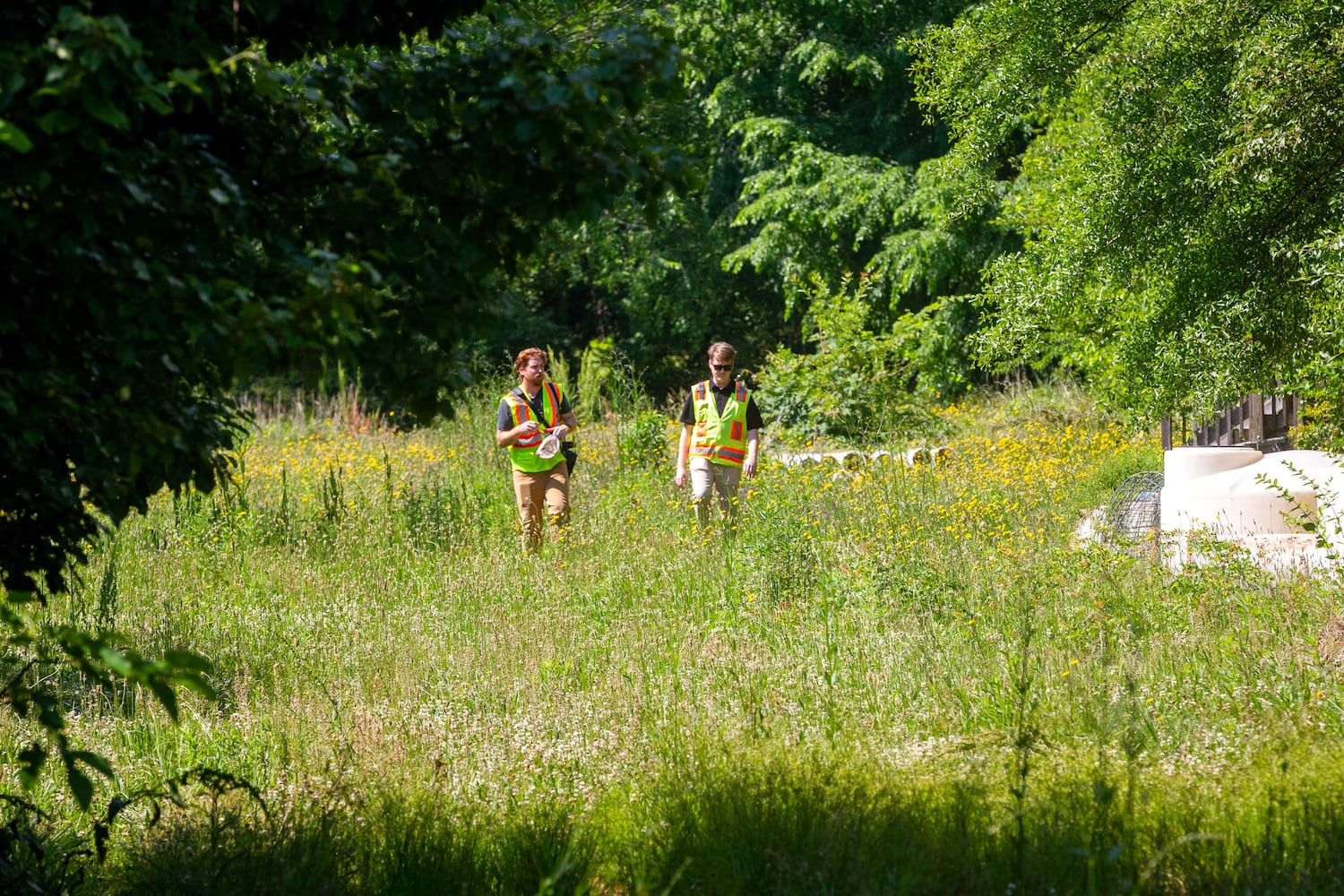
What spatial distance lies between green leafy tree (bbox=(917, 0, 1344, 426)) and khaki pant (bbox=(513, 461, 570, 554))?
4.02m

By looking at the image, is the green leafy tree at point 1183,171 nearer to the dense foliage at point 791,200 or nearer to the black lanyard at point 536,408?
the black lanyard at point 536,408

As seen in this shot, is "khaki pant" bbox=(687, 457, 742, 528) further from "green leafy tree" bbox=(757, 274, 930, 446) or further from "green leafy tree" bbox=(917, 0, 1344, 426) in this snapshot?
"green leafy tree" bbox=(757, 274, 930, 446)

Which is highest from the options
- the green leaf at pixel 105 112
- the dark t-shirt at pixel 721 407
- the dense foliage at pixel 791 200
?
the dense foliage at pixel 791 200

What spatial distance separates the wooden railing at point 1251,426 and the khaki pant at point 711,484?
4.64 metres

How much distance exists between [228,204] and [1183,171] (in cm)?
686

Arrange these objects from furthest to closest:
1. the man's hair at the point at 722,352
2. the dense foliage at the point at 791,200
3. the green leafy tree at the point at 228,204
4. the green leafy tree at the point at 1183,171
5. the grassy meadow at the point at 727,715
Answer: the dense foliage at the point at 791,200 < the man's hair at the point at 722,352 < the green leafy tree at the point at 1183,171 < the grassy meadow at the point at 727,715 < the green leafy tree at the point at 228,204

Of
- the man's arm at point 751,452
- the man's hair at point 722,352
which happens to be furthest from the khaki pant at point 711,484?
the man's hair at point 722,352

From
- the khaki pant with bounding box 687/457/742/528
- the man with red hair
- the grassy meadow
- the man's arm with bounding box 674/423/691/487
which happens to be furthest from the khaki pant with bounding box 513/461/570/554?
the khaki pant with bounding box 687/457/742/528

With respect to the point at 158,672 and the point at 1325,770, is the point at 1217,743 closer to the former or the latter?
the point at 1325,770

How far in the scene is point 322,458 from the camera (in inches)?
560

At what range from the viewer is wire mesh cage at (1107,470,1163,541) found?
9.80 meters

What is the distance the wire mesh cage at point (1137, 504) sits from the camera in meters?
9.80

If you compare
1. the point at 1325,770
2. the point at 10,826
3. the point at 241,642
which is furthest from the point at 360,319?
Result: the point at 241,642

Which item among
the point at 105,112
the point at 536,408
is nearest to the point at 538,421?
the point at 536,408
